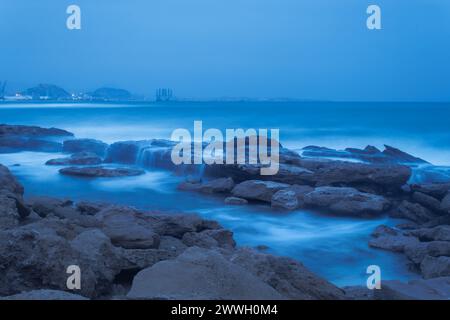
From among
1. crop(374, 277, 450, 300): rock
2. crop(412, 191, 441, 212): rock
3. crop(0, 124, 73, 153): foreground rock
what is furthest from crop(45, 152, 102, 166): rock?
crop(374, 277, 450, 300): rock

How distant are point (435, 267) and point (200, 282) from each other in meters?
3.83

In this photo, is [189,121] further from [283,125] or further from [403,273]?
[403,273]

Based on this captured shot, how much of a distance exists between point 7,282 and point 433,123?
43.6 meters

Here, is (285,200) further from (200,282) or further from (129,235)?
(200,282)

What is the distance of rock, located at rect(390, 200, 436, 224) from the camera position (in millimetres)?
9555

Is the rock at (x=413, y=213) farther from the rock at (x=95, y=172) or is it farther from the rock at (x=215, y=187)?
the rock at (x=95, y=172)

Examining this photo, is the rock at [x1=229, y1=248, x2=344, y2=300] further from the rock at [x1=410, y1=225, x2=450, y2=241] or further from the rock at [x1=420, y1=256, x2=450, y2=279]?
the rock at [x1=410, y1=225, x2=450, y2=241]

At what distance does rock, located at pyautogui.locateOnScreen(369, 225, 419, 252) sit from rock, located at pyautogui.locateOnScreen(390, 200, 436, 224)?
1478 millimetres

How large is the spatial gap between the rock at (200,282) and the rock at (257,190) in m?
7.54

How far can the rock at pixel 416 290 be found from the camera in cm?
336

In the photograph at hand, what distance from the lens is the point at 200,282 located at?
3.07 m

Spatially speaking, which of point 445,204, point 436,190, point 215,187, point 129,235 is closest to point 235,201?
point 215,187
